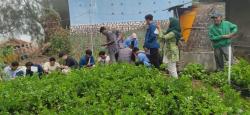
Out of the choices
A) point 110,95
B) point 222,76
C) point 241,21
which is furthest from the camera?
point 241,21

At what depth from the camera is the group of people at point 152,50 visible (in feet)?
37.4

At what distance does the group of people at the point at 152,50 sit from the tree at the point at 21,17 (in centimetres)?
648

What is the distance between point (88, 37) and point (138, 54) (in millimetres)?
6009

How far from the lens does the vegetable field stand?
7895mm

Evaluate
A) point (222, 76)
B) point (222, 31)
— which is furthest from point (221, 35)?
point (222, 76)

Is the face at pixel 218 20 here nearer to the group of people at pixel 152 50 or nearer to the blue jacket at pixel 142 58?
the group of people at pixel 152 50

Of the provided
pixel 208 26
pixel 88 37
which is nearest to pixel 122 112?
pixel 208 26

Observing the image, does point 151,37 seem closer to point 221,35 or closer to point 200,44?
point 200,44

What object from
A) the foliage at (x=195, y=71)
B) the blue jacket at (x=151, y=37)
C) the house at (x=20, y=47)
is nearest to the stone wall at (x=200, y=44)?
the foliage at (x=195, y=71)

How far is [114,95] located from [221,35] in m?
3.50

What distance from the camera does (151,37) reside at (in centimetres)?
1214

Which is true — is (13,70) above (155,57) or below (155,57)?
below

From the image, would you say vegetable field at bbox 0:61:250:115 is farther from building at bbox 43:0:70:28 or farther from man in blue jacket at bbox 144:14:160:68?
building at bbox 43:0:70:28

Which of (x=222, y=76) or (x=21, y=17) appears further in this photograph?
(x=21, y=17)
